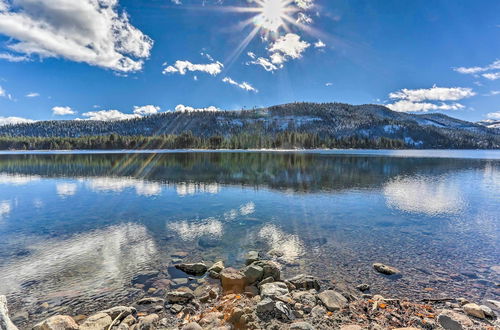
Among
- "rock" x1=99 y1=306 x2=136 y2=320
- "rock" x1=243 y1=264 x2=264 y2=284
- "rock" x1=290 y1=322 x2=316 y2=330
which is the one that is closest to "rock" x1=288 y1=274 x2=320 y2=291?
"rock" x1=243 y1=264 x2=264 y2=284

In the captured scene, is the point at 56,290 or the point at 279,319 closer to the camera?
the point at 279,319

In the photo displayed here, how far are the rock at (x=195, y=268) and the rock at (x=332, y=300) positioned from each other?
5.57 meters

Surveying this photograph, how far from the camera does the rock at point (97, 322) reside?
810 centimetres

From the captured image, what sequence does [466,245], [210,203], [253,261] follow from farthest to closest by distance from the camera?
[210,203] < [466,245] < [253,261]

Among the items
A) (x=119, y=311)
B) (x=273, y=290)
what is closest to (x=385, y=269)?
(x=273, y=290)

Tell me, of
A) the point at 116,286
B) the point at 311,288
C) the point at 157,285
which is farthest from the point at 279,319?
the point at 116,286

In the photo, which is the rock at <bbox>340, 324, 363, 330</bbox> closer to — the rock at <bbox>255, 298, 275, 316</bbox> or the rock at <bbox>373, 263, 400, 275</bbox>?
the rock at <bbox>255, 298, 275, 316</bbox>

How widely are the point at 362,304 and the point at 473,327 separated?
127 inches

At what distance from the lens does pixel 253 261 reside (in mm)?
13219

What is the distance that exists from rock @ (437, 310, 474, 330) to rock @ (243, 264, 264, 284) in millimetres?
6493

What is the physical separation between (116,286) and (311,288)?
8273 mm

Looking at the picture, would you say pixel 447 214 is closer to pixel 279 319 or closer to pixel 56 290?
pixel 279 319

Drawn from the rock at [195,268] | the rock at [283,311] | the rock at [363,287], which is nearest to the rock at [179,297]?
the rock at [195,268]

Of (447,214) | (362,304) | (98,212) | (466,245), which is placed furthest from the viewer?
(98,212)
